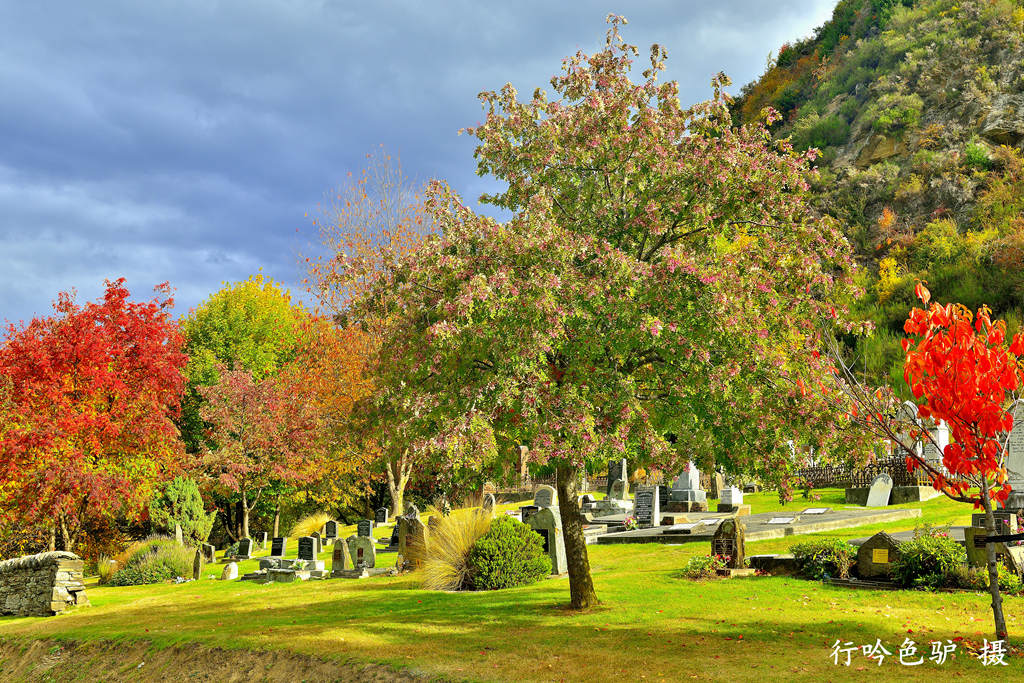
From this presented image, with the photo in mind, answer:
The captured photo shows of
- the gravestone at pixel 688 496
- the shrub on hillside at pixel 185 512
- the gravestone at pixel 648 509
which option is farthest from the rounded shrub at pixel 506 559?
the shrub on hillside at pixel 185 512

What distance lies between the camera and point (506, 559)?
1552 centimetres

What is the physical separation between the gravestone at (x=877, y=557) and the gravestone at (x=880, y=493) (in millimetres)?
11686

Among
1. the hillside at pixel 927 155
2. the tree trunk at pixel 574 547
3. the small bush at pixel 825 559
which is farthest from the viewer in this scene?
the hillside at pixel 927 155

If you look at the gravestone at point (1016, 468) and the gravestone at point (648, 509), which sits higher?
the gravestone at point (1016, 468)

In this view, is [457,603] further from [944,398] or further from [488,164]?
[944,398]

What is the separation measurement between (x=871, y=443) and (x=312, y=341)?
36.6 meters

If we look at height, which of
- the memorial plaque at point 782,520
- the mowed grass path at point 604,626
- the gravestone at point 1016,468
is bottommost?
the mowed grass path at point 604,626

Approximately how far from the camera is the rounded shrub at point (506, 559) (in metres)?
15.4

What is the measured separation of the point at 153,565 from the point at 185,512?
6.76 meters

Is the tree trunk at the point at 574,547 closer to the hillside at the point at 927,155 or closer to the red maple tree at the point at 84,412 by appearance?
the red maple tree at the point at 84,412

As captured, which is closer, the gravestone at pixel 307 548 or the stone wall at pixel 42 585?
the stone wall at pixel 42 585

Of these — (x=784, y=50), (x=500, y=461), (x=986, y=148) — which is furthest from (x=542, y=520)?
(x=784, y=50)

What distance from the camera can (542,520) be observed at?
17031mm

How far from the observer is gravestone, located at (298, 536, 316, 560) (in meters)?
22.6
